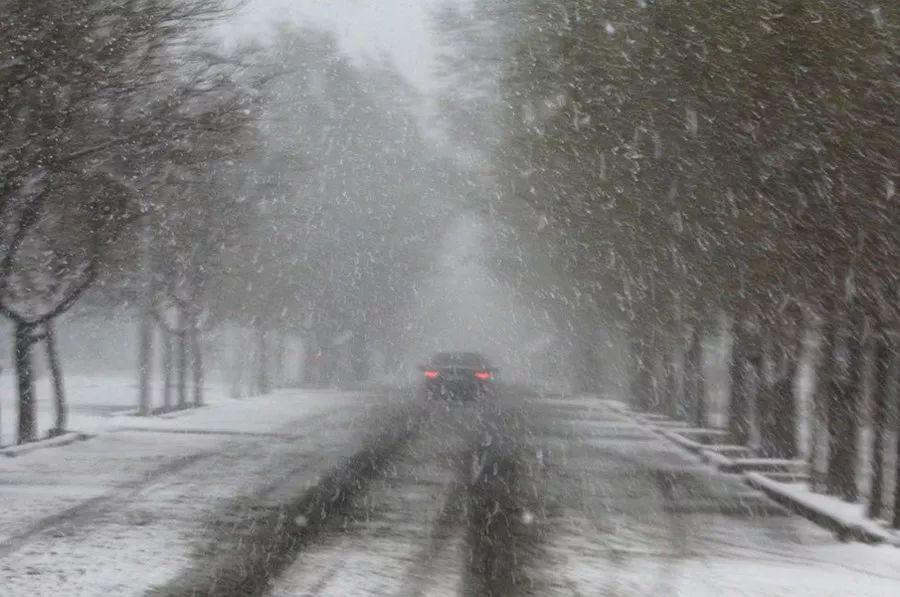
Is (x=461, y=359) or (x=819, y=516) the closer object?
(x=819, y=516)

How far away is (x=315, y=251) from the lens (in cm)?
5156

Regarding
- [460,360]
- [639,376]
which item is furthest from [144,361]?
[639,376]

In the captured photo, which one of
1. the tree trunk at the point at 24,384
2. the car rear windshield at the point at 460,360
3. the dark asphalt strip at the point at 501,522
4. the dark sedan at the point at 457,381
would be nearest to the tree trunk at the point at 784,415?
the dark asphalt strip at the point at 501,522

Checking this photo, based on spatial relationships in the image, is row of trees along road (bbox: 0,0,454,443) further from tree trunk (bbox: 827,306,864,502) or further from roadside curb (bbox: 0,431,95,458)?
tree trunk (bbox: 827,306,864,502)

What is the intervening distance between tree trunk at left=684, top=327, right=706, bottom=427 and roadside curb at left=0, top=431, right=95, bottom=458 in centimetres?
1132

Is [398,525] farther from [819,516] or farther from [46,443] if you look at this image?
[46,443]

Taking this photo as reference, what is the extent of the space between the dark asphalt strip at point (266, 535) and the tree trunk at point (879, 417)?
539 centimetres

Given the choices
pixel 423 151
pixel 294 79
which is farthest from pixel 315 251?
pixel 423 151

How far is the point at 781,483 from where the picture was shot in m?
17.9

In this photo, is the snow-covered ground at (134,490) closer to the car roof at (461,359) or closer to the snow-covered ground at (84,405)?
the snow-covered ground at (84,405)

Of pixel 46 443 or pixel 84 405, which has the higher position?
pixel 46 443

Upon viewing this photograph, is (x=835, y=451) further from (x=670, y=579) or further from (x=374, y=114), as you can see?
(x=374, y=114)

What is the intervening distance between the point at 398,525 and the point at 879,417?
213 inches

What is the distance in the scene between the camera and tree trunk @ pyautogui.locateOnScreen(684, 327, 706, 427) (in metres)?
28.5
